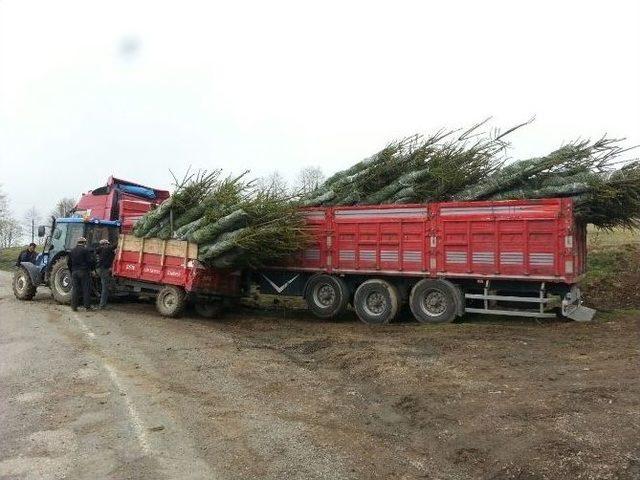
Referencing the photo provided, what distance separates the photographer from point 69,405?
243 inches

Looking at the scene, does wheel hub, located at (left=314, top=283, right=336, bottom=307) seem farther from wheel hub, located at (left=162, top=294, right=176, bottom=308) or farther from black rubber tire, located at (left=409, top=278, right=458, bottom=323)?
wheel hub, located at (left=162, top=294, right=176, bottom=308)

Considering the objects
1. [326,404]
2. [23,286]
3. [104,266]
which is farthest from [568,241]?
[23,286]

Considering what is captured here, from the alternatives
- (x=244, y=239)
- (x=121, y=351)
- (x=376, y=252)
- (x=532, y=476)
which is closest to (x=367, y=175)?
(x=376, y=252)

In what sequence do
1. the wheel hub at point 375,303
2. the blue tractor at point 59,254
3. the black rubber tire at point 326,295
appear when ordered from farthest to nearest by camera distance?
the blue tractor at point 59,254
the black rubber tire at point 326,295
the wheel hub at point 375,303

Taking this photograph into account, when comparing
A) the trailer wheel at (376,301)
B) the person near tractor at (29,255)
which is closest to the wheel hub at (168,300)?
the trailer wheel at (376,301)

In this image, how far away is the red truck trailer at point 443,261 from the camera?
34.8ft

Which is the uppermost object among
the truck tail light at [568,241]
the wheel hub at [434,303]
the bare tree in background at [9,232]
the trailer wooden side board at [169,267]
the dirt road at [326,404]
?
the bare tree in background at [9,232]

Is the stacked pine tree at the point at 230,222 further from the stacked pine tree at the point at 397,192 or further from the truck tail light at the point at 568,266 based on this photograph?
the truck tail light at the point at 568,266

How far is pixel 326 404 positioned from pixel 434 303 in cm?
583

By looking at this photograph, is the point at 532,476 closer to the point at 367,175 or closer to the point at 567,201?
the point at 567,201

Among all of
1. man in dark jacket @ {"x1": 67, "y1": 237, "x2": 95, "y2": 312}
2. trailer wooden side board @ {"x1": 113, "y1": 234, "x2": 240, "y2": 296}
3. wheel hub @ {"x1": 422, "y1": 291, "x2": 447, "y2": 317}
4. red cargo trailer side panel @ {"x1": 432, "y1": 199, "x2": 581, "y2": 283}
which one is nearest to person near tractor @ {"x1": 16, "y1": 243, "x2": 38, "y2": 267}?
man in dark jacket @ {"x1": 67, "y1": 237, "x2": 95, "y2": 312}

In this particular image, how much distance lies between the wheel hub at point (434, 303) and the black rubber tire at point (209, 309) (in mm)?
4988

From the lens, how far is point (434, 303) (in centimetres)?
1166

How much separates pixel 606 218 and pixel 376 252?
15.3ft
